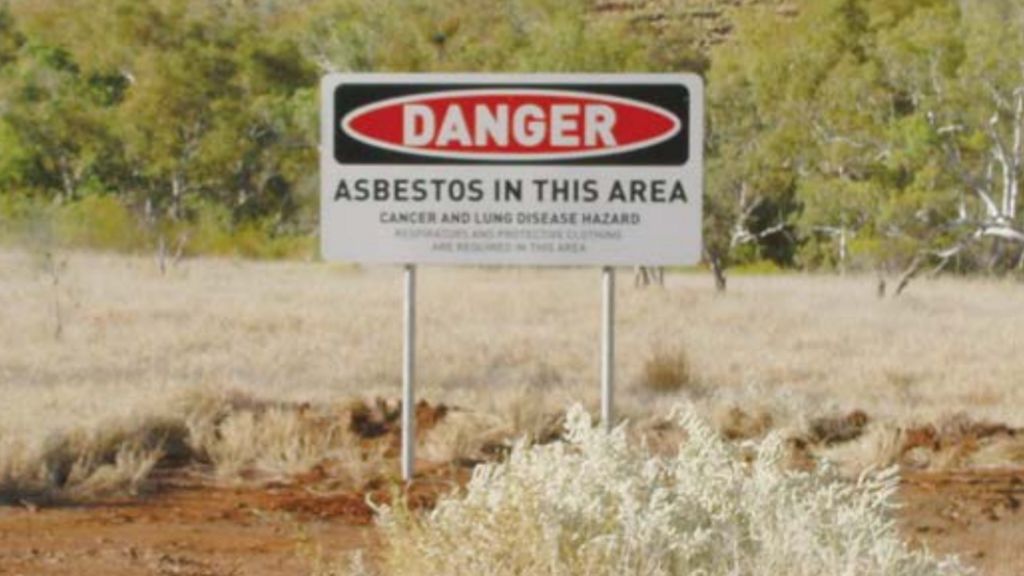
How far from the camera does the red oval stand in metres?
10.4

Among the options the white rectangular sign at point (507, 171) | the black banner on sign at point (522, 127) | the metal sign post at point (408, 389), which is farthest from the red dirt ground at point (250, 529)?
the black banner on sign at point (522, 127)

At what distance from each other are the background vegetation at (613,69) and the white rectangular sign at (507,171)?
18.2 m

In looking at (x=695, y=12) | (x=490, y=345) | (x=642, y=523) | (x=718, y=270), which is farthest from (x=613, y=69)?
(x=695, y=12)

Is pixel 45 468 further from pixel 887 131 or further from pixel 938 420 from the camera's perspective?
pixel 887 131

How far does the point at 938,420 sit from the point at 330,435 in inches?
143

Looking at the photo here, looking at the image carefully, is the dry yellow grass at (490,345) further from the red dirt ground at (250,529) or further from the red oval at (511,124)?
the red oval at (511,124)

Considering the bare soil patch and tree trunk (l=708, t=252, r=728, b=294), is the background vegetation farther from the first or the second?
the bare soil patch

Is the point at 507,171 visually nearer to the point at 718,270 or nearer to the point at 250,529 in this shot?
the point at 250,529

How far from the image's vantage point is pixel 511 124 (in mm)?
10484

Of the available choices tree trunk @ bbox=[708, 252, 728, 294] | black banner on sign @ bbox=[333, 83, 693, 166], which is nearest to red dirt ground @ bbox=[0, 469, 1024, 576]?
black banner on sign @ bbox=[333, 83, 693, 166]

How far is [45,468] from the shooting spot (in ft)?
34.5

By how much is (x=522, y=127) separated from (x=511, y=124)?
0.18 ft

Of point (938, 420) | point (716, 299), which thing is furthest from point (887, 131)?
point (938, 420)

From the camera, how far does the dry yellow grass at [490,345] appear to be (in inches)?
543
